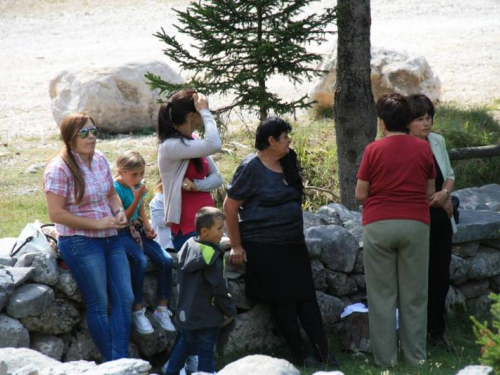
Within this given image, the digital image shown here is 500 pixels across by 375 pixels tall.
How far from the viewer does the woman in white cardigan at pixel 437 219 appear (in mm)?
6254

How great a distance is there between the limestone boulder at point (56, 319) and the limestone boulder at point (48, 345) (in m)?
0.04

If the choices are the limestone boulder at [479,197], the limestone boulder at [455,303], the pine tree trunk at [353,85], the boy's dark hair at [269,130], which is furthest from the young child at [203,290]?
the pine tree trunk at [353,85]

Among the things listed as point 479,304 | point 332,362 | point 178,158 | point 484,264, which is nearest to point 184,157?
point 178,158

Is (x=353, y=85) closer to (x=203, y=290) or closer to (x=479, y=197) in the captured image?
(x=479, y=197)

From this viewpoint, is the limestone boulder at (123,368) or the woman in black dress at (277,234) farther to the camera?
the woman in black dress at (277,234)

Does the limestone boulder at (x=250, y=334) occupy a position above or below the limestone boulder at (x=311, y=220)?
below

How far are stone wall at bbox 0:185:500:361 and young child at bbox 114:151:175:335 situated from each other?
155mm

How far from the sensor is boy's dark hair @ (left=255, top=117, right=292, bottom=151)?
5930mm

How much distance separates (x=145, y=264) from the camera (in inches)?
235

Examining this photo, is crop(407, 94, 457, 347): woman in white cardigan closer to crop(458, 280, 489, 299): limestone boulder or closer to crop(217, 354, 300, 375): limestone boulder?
crop(458, 280, 489, 299): limestone boulder

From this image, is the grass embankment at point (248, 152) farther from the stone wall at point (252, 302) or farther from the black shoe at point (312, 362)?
the black shoe at point (312, 362)

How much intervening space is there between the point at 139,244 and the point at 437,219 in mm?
2235

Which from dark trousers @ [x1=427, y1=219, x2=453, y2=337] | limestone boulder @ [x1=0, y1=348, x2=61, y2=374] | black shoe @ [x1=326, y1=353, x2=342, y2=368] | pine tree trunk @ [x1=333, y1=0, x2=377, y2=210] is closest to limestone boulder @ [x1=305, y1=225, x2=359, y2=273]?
dark trousers @ [x1=427, y1=219, x2=453, y2=337]

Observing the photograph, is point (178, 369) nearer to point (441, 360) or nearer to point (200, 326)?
point (200, 326)
